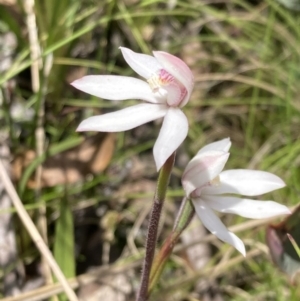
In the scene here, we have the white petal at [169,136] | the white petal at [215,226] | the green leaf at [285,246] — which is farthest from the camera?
the green leaf at [285,246]

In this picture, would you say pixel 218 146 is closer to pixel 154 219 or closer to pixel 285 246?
pixel 154 219

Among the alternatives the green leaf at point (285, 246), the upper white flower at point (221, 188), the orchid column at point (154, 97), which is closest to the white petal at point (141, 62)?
the orchid column at point (154, 97)

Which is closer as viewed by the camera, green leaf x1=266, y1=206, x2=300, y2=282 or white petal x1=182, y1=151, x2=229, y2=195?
white petal x1=182, y1=151, x2=229, y2=195

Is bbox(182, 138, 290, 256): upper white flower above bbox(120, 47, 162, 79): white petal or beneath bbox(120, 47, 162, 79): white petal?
beneath

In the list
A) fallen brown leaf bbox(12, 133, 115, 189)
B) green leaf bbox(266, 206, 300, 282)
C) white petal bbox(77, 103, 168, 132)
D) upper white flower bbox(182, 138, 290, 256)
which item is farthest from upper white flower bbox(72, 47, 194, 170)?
fallen brown leaf bbox(12, 133, 115, 189)

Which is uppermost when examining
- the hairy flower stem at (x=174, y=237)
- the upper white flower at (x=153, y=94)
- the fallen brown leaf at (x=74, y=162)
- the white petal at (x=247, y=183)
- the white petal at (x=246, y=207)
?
the upper white flower at (x=153, y=94)

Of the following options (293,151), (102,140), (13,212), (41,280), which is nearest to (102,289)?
(41,280)

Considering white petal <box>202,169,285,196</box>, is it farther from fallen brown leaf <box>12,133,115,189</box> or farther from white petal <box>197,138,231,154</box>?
fallen brown leaf <box>12,133,115,189</box>

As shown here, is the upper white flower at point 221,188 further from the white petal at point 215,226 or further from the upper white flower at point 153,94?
the upper white flower at point 153,94
